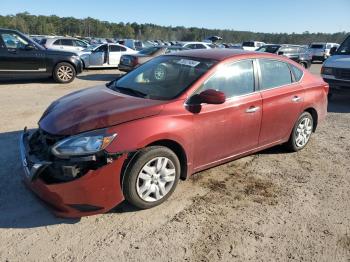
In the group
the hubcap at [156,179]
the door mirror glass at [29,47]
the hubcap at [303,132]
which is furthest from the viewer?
the door mirror glass at [29,47]

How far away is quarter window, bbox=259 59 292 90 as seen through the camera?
16.0 ft

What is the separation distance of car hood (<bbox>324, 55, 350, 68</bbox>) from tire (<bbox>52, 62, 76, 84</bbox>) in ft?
26.6

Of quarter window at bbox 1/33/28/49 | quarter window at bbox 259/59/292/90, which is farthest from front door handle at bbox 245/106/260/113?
quarter window at bbox 1/33/28/49

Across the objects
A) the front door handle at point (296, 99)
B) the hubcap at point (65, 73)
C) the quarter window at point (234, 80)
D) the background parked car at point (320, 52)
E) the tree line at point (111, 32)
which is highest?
the tree line at point (111, 32)

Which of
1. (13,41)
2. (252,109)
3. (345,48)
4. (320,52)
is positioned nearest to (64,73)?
(13,41)

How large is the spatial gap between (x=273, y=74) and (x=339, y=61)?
588 centimetres

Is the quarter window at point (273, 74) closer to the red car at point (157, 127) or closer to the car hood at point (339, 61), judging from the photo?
the red car at point (157, 127)

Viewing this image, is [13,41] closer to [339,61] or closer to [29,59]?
[29,59]

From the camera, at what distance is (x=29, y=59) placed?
11.3 meters

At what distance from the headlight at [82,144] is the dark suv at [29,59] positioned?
882cm

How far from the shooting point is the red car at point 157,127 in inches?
132

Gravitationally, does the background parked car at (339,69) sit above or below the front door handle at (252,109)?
above

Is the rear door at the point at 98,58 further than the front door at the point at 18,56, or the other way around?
the rear door at the point at 98,58

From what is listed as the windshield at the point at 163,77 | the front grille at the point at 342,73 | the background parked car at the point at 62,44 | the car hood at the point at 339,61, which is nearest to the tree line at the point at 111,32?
the background parked car at the point at 62,44
